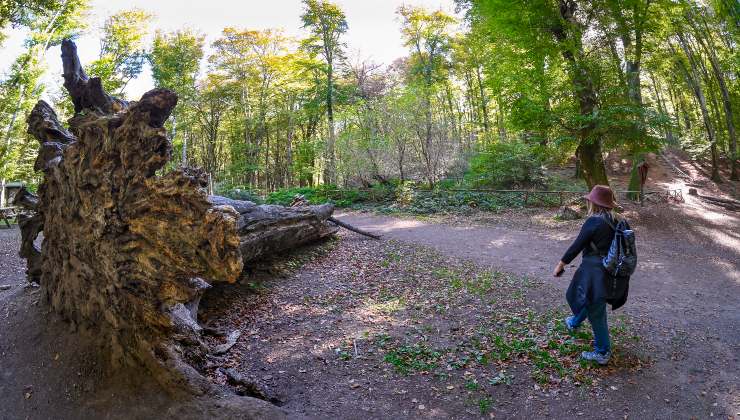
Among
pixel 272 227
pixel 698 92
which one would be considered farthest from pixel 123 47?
pixel 698 92

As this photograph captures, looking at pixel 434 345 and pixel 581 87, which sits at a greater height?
pixel 581 87

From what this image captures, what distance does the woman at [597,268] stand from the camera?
14.0 feet

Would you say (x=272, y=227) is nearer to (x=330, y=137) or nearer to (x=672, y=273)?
(x=672, y=273)

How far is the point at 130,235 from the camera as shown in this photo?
3391 millimetres

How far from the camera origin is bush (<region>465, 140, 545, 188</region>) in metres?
18.5

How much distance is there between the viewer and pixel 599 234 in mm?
4273

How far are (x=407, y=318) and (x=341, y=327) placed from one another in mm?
1004

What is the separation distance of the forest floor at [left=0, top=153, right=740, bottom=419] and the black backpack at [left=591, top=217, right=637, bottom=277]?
1.09m

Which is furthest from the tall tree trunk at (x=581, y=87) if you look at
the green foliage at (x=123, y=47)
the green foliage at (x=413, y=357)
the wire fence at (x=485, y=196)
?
the green foliage at (x=123, y=47)

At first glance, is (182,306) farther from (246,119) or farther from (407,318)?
(246,119)

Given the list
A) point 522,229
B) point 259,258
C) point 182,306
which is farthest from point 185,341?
point 522,229

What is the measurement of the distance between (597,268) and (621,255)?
26 centimetres

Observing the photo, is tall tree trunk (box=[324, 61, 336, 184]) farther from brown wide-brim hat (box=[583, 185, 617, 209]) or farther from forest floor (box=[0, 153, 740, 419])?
brown wide-brim hat (box=[583, 185, 617, 209])

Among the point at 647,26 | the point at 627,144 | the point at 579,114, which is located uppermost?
the point at 647,26
